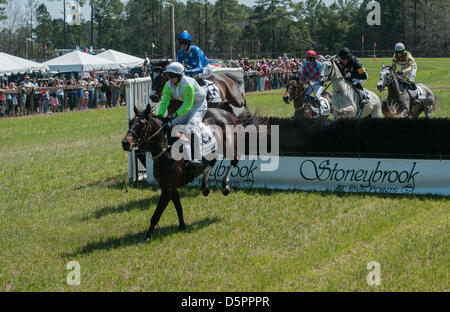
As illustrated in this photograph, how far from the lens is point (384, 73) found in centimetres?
1558

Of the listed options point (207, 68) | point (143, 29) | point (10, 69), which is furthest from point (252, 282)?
point (143, 29)

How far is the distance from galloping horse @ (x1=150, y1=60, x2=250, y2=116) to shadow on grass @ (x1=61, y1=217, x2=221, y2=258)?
2.66m

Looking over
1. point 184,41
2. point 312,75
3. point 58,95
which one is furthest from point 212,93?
point 58,95

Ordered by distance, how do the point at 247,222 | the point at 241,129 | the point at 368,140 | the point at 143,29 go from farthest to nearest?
the point at 143,29 → the point at 368,140 → the point at 241,129 → the point at 247,222

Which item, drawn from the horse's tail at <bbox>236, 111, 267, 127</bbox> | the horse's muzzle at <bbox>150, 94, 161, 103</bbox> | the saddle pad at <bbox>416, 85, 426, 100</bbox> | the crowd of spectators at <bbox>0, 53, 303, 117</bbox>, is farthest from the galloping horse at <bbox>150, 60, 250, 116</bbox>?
the crowd of spectators at <bbox>0, 53, 303, 117</bbox>

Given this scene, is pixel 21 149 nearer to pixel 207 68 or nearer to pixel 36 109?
pixel 207 68

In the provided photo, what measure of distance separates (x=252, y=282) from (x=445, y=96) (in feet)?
87.7

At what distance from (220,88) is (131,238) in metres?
5.76

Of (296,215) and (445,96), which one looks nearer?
(296,215)

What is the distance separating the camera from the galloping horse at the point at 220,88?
1197 cm

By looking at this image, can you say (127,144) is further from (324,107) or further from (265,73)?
(265,73)

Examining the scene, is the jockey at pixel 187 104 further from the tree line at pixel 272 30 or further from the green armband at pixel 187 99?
the tree line at pixel 272 30

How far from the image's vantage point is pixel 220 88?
13.6m

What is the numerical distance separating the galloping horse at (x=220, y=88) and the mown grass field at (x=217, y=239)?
198 centimetres
